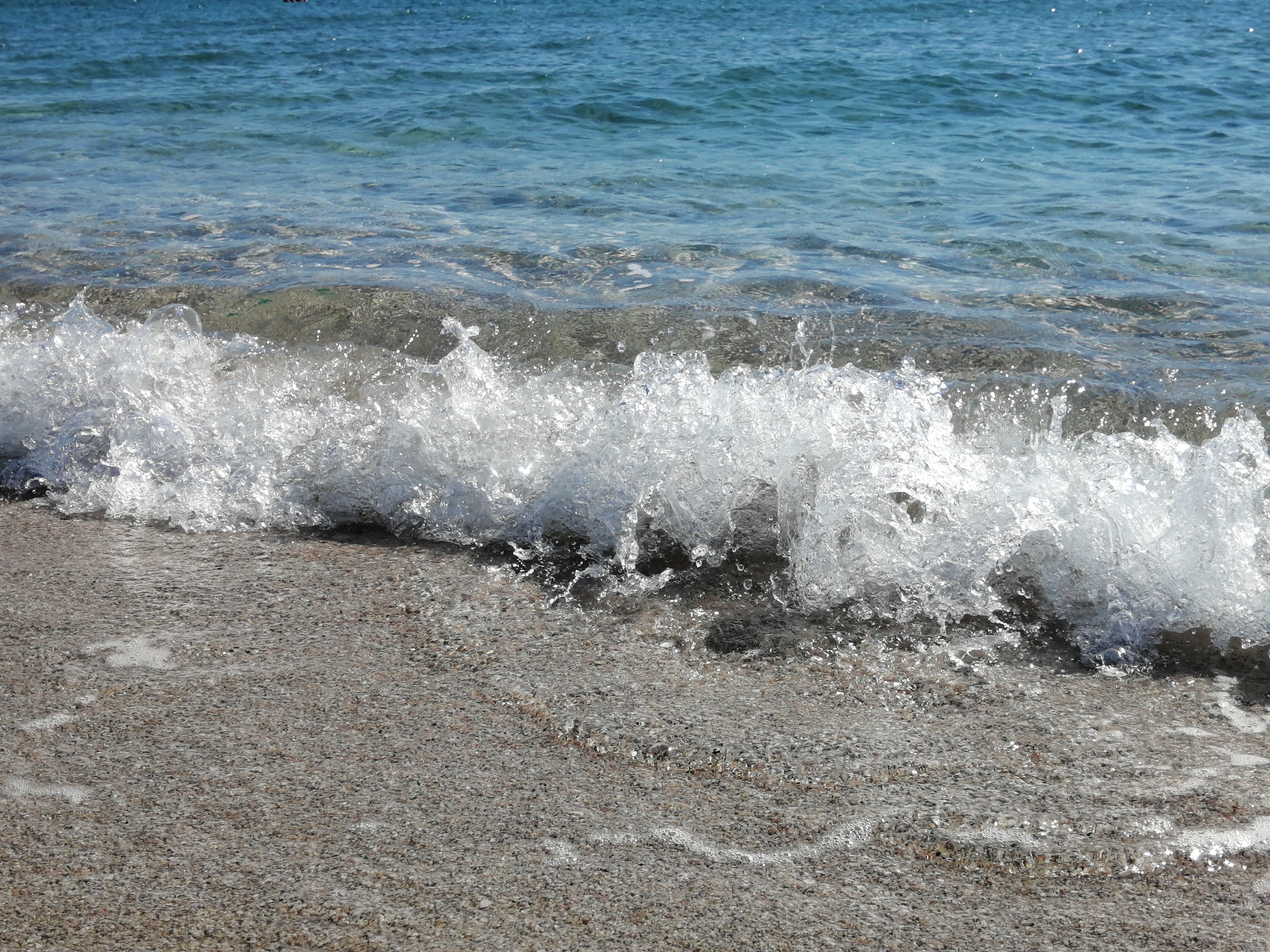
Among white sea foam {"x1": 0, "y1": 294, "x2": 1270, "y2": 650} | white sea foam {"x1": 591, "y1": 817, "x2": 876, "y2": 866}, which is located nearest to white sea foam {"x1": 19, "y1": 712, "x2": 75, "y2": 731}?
white sea foam {"x1": 0, "y1": 294, "x2": 1270, "y2": 650}

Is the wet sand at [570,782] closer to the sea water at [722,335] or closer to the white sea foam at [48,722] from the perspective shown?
the white sea foam at [48,722]

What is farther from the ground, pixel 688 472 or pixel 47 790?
pixel 688 472

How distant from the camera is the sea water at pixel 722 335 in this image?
2.97 meters

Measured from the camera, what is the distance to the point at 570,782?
87.8 inches

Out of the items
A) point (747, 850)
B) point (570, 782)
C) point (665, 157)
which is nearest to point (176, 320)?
point (570, 782)

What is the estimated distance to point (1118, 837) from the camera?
2070mm

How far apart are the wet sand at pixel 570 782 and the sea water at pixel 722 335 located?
348 mm

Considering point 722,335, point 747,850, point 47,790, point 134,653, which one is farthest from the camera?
point 722,335

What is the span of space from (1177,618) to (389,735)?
1856 mm

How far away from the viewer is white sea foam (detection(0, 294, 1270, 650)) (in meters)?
2.84

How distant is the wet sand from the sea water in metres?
0.35

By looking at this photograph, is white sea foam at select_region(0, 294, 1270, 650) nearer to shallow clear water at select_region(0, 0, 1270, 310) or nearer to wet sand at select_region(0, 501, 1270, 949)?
wet sand at select_region(0, 501, 1270, 949)

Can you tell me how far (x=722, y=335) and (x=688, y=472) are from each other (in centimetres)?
153

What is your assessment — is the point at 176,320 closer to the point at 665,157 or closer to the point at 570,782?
the point at 570,782
